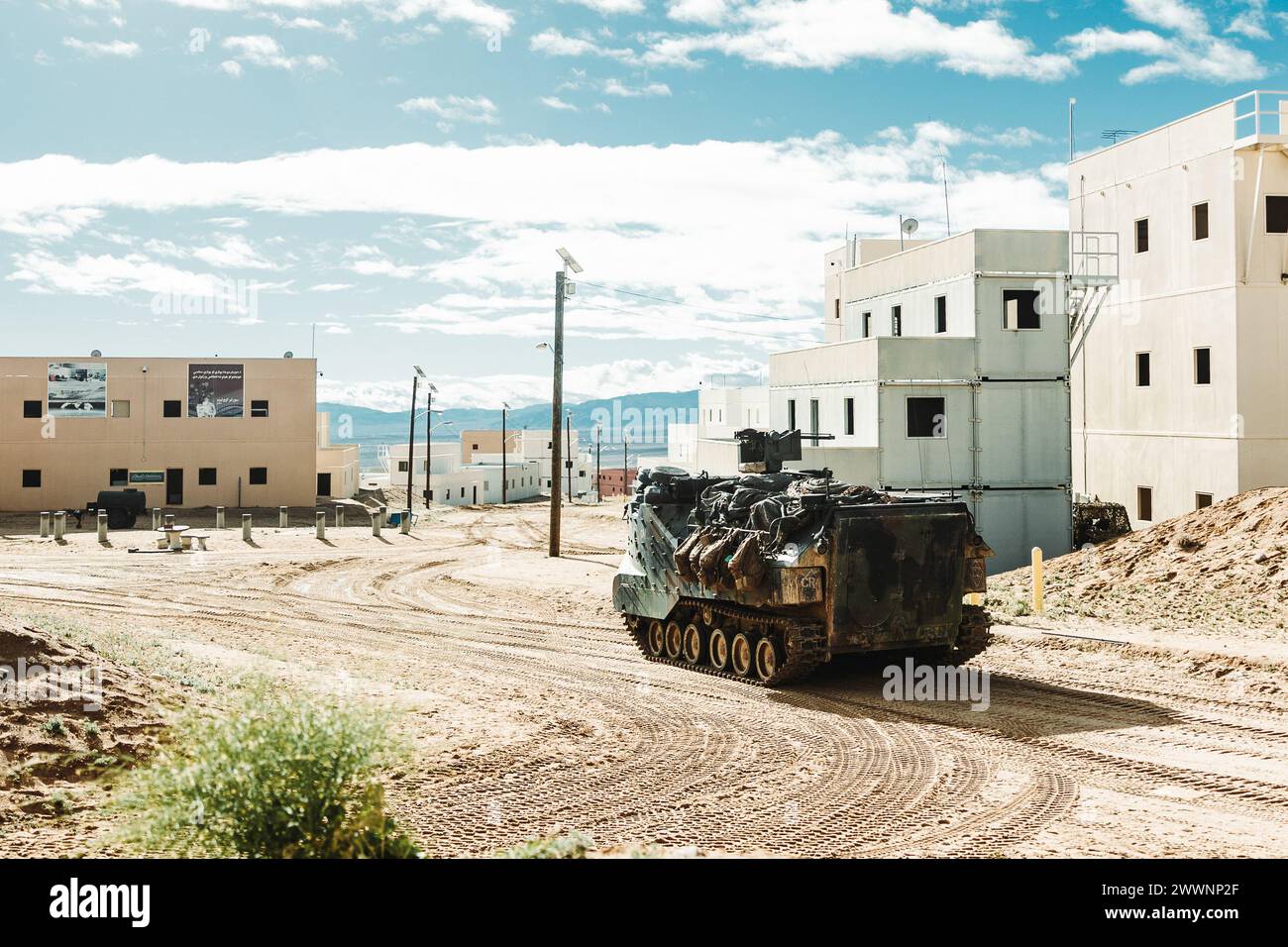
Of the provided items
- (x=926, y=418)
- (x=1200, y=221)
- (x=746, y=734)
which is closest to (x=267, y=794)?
(x=746, y=734)

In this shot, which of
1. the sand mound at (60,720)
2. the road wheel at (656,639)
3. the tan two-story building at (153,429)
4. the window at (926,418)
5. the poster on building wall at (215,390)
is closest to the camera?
the sand mound at (60,720)

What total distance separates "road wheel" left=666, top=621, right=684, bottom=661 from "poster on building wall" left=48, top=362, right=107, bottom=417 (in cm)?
4167

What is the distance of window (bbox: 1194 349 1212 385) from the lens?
2911cm

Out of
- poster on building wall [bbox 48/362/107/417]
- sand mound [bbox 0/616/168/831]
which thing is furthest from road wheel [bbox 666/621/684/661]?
poster on building wall [bbox 48/362/107/417]

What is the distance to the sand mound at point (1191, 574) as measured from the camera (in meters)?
20.8

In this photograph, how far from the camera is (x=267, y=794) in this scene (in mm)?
6762

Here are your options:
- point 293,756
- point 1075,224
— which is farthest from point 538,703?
point 1075,224

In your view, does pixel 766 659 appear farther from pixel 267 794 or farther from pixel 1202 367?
pixel 1202 367

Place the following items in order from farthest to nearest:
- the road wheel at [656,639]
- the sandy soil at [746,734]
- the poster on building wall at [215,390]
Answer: the poster on building wall at [215,390] < the road wheel at [656,639] < the sandy soil at [746,734]

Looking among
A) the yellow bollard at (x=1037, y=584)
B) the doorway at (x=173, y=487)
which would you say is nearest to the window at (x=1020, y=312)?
the yellow bollard at (x=1037, y=584)

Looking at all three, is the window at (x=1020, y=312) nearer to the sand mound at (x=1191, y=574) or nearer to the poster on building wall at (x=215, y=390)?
the sand mound at (x=1191, y=574)

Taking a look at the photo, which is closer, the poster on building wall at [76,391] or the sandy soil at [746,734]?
the sandy soil at [746,734]

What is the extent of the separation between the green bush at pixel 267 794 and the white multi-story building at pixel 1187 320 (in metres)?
26.4

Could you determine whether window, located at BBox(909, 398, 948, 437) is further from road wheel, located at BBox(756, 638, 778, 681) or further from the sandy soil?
road wheel, located at BBox(756, 638, 778, 681)
